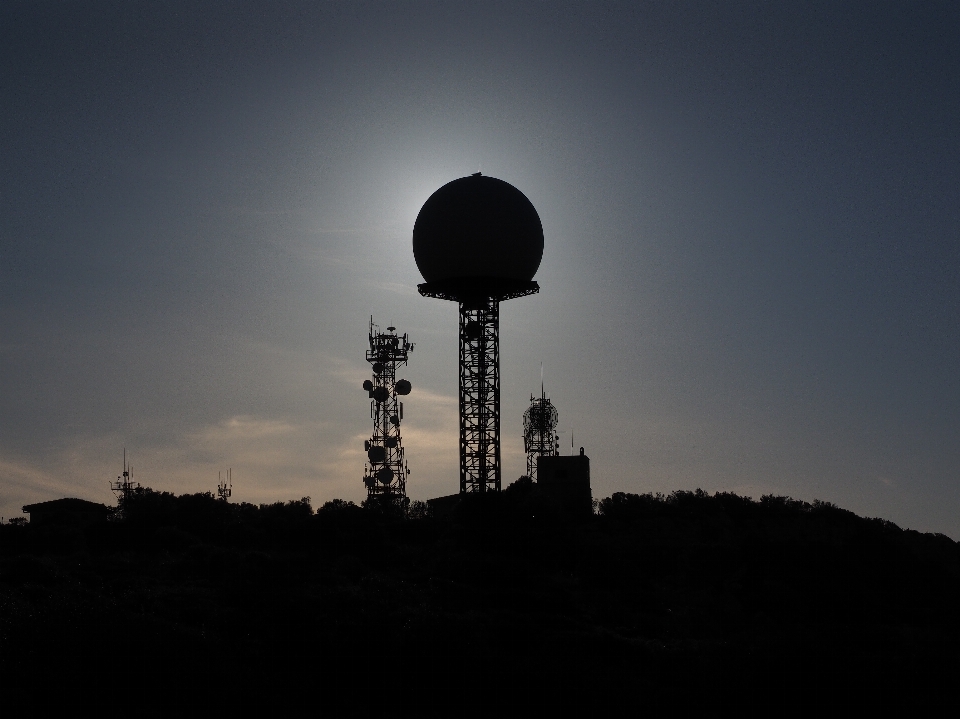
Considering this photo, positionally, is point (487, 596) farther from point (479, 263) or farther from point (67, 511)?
point (67, 511)

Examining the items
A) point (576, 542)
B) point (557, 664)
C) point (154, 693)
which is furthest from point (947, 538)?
point (154, 693)

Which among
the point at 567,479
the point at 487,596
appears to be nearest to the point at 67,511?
the point at 567,479

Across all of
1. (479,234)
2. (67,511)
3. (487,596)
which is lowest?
(487,596)

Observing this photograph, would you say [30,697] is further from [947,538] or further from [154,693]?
[947,538]

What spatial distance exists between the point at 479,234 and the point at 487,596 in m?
18.1

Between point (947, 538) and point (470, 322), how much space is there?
2935cm

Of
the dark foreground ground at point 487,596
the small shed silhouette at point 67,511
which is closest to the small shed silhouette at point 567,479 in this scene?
the dark foreground ground at point 487,596

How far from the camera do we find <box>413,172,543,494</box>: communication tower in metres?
50.2

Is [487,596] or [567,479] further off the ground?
[567,479]

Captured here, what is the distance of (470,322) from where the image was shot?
2062 inches

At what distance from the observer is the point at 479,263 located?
165 ft

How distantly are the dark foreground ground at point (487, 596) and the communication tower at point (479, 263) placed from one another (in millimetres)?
4090

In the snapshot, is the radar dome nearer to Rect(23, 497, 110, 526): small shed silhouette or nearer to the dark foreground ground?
the dark foreground ground

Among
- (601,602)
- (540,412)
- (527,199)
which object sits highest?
(527,199)
